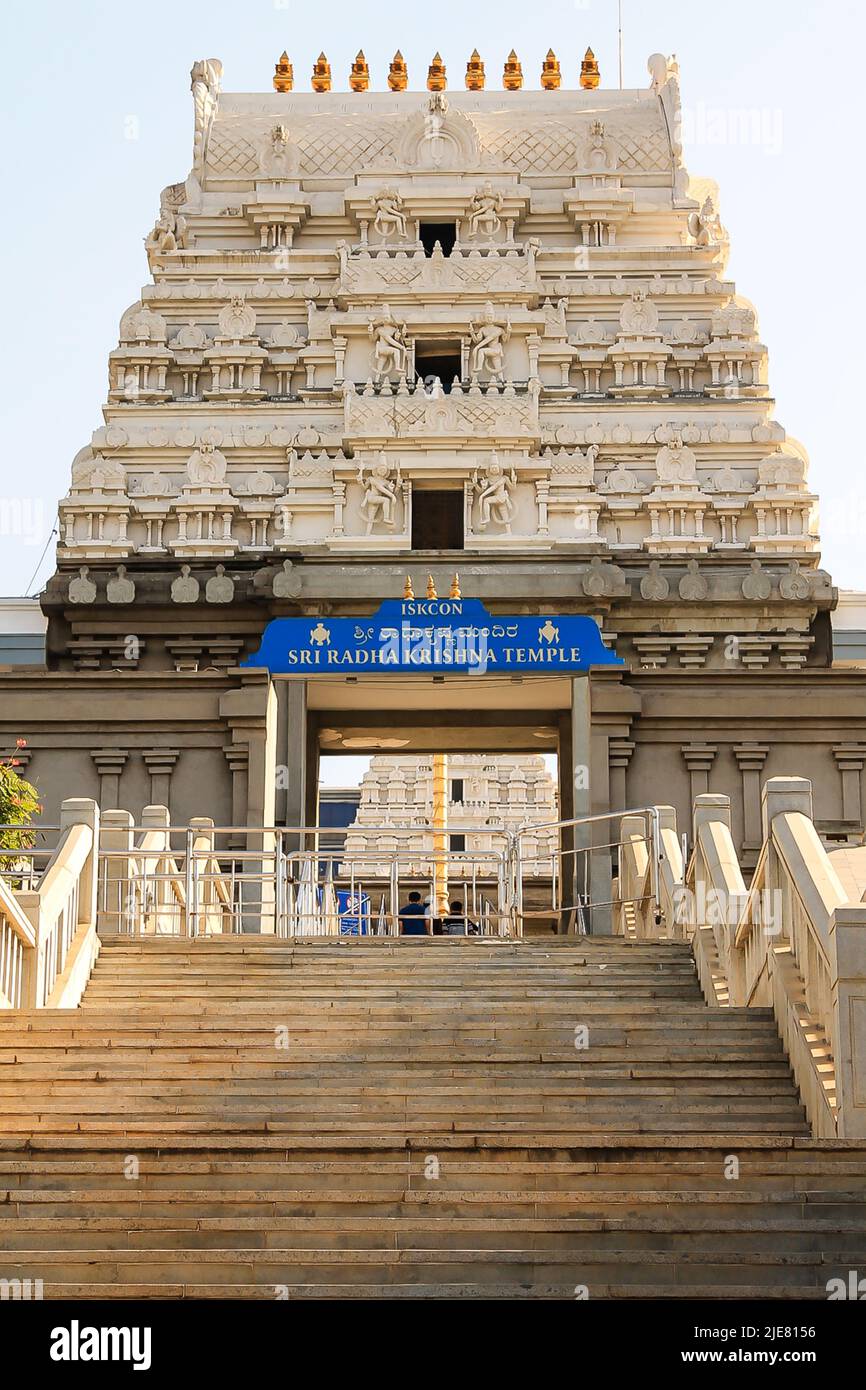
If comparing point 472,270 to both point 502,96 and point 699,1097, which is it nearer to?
point 502,96

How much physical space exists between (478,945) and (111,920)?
3955 millimetres

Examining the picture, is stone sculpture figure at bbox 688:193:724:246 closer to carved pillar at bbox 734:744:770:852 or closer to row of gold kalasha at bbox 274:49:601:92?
row of gold kalasha at bbox 274:49:601:92

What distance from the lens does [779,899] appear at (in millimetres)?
13922

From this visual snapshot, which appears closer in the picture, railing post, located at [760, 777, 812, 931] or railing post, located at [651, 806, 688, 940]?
railing post, located at [760, 777, 812, 931]

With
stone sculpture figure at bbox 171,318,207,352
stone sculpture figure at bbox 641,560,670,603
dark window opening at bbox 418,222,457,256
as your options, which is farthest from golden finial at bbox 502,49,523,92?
stone sculpture figure at bbox 641,560,670,603

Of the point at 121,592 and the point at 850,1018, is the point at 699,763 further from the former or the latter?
the point at 850,1018

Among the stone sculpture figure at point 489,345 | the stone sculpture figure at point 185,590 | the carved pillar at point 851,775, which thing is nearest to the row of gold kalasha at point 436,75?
the stone sculpture figure at point 489,345

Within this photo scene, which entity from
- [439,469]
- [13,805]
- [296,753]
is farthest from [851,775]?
[13,805]

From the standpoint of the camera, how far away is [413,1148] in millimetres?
10648

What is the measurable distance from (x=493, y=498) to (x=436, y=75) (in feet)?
45.2

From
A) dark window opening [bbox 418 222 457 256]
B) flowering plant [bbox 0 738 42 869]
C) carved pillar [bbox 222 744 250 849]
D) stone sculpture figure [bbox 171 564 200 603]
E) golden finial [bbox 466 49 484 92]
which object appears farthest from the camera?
golden finial [bbox 466 49 484 92]

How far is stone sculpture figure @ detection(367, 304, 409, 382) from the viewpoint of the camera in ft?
120

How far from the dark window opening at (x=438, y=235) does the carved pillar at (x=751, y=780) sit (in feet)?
50.1
